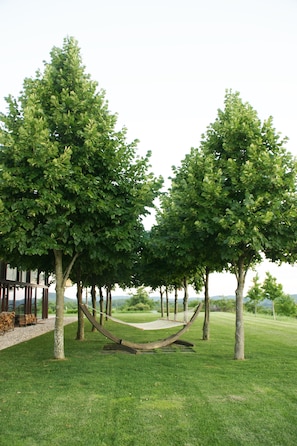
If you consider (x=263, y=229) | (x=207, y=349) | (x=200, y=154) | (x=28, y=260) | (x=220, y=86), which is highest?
(x=220, y=86)

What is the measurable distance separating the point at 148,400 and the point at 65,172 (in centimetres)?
596

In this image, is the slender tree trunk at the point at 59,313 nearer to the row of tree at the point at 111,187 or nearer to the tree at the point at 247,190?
the row of tree at the point at 111,187

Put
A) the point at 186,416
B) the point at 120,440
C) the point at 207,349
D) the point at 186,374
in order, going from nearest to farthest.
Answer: the point at 120,440 < the point at 186,416 < the point at 186,374 < the point at 207,349

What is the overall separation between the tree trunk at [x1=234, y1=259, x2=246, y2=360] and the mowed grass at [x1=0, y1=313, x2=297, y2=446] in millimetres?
453

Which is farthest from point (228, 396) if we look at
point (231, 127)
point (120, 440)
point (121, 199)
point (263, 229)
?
point (231, 127)

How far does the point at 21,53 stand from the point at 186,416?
1209cm

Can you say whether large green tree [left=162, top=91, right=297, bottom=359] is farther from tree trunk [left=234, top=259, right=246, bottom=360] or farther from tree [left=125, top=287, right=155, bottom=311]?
tree [left=125, top=287, right=155, bottom=311]

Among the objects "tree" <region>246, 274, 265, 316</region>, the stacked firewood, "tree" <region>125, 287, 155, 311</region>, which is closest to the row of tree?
the stacked firewood

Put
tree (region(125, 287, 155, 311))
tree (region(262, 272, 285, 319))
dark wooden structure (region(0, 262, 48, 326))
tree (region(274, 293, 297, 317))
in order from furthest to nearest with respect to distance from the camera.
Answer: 1. tree (region(125, 287, 155, 311))
2. tree (region(274, 293, 297, 317))
3. tree (region(262, 272, 285, 319))
4. dark wooden structure (region(0, 262, 48, 326))

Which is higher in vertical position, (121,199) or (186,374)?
(121,199)

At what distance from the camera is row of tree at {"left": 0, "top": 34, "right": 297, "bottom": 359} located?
10562 mm

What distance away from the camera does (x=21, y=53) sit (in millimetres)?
13156

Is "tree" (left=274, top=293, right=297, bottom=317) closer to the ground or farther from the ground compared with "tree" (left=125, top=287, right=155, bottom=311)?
farther from the ground

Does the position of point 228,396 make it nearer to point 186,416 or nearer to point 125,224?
point 186,416
